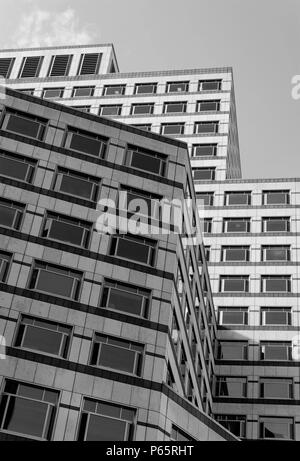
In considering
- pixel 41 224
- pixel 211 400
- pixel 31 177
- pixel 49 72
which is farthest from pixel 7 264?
pixel 49 72

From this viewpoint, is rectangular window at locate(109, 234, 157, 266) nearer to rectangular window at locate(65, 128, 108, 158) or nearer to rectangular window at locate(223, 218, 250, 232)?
rectangular window at locate(65, 128, 108, 158)

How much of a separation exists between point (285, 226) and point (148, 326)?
29105mm

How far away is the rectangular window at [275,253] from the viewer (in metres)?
55.7

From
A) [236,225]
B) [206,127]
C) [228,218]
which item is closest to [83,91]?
[206,127]

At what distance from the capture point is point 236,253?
185 feet

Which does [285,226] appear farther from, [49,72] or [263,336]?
[49,72]

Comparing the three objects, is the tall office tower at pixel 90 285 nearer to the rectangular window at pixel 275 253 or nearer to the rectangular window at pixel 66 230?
the rectangular window at pixel 66 230

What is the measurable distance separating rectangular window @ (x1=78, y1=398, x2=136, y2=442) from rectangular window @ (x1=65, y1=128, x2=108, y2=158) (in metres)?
13.6

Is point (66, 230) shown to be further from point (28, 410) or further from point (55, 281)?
point (28, 410)

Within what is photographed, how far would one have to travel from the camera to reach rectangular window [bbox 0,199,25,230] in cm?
3192

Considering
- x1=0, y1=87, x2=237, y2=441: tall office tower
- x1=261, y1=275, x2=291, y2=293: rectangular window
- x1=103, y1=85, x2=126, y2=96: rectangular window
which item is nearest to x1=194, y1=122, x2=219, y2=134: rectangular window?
x1=103, y1=85, x2=126, y2=96: rectangular window

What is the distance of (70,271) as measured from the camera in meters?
31.6

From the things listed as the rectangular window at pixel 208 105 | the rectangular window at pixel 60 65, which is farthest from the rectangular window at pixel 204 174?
the rectangular window at pixel 60 65

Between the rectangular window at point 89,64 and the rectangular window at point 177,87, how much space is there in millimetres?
9554
